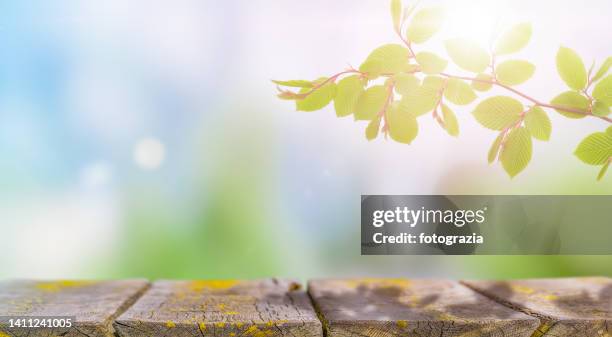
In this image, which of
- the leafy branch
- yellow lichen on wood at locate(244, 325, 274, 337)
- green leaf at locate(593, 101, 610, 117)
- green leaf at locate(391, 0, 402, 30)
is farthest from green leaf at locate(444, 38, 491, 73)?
yellow lichen on wood at locate(244, 325, 274, 337)

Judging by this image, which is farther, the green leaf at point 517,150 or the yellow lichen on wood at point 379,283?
the yellow lichen on wood at point 379,283

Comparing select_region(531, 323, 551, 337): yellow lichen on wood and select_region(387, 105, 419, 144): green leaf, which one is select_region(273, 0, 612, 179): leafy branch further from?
select_region(531, 323, 551, 337): yellow lichen on wood

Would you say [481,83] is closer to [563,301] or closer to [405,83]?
[405,83]

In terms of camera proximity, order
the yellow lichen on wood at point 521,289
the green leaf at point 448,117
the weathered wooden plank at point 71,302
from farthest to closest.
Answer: the yellow lichen on wood at point 521,289, the green leaf at point 448,117, the weathered wooden plank at point 71,302

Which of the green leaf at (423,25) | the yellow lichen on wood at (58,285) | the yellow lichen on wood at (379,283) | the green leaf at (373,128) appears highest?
the green leaf at (423,25)

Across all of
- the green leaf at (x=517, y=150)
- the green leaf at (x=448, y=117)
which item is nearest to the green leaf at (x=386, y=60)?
the green leaf at (x=448, y=117)

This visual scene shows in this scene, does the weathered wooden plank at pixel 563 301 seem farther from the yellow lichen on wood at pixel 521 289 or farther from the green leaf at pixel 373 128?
the green leaf at pixel 373 128
